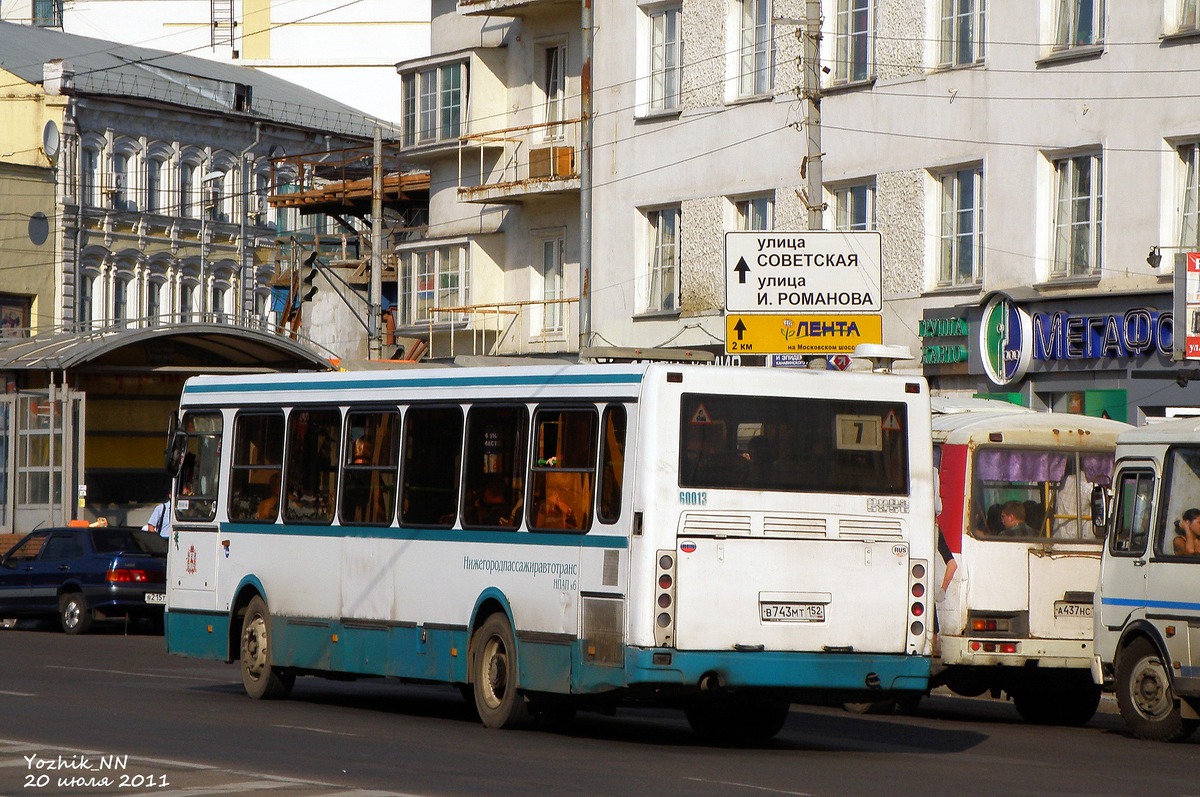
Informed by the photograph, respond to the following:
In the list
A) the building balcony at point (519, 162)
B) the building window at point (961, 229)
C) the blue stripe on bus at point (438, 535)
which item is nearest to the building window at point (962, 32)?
the building window at point (961, 229)

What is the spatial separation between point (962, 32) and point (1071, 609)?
47.7 feet

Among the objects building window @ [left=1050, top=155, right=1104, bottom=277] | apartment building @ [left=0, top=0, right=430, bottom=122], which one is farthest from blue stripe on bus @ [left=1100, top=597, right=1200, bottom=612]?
apartment building @ [left=0, top=0, right=430, bottom=122]

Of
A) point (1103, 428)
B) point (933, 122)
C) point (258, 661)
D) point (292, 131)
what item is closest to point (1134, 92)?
point (933, 122)

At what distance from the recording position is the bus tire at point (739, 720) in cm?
1634

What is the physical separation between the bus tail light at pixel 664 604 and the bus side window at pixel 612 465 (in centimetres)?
52

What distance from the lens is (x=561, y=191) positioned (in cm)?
3994

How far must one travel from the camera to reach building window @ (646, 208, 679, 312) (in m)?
37.3

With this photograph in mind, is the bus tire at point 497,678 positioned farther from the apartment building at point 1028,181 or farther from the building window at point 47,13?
the building window at point 47,13

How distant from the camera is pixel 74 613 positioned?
30.7 meters

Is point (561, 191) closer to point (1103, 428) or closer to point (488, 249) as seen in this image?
point (488, 249)

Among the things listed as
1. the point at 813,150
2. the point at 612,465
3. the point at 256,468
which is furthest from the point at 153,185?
the point at 612,465

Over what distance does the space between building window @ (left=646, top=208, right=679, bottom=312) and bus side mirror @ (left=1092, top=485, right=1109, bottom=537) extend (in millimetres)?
19602

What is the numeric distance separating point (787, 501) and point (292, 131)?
62.9 metres

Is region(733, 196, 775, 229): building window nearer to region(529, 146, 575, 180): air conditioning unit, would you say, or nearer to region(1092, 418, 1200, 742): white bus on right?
region(529, 146, 575, 180): air conditioning unit
